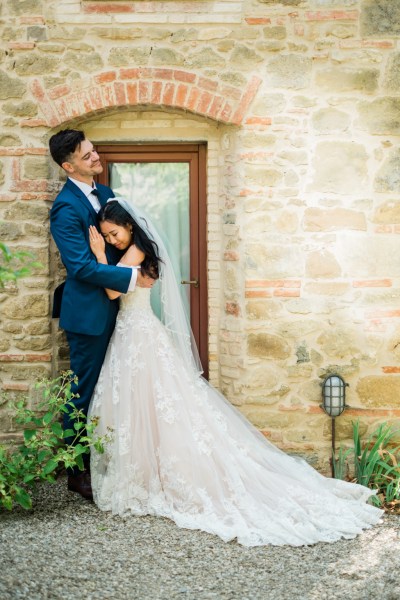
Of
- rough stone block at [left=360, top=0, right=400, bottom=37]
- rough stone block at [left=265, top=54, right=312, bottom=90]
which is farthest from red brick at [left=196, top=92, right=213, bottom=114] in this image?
rough stone block at [left=360, top=0, right=400, bottom=37]

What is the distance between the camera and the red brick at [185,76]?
15.2 feet

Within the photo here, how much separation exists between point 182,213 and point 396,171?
1.52 metres

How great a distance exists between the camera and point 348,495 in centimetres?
429

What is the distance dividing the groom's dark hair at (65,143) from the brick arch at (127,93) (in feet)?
0.98

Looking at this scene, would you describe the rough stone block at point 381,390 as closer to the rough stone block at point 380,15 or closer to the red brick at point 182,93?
the red brick at point 182,93

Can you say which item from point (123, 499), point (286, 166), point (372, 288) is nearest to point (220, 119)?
point (286, 166)

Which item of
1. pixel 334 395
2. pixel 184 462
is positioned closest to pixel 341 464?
pixel 334 395

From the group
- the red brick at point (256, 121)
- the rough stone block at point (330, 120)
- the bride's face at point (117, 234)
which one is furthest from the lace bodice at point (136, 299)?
the rough stone block at point (330, 120)

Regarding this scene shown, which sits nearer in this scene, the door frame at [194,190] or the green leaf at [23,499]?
the green leaf at [23,499]

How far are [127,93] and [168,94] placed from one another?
269 mm

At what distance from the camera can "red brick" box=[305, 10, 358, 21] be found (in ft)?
15.3

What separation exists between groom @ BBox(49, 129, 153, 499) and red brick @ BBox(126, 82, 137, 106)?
472 mm

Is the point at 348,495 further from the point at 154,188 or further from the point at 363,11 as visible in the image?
the point at 363,11

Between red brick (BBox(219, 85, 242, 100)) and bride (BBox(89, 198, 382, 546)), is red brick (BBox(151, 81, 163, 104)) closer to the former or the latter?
red brick (BBox(219, 85, 242, 100))
